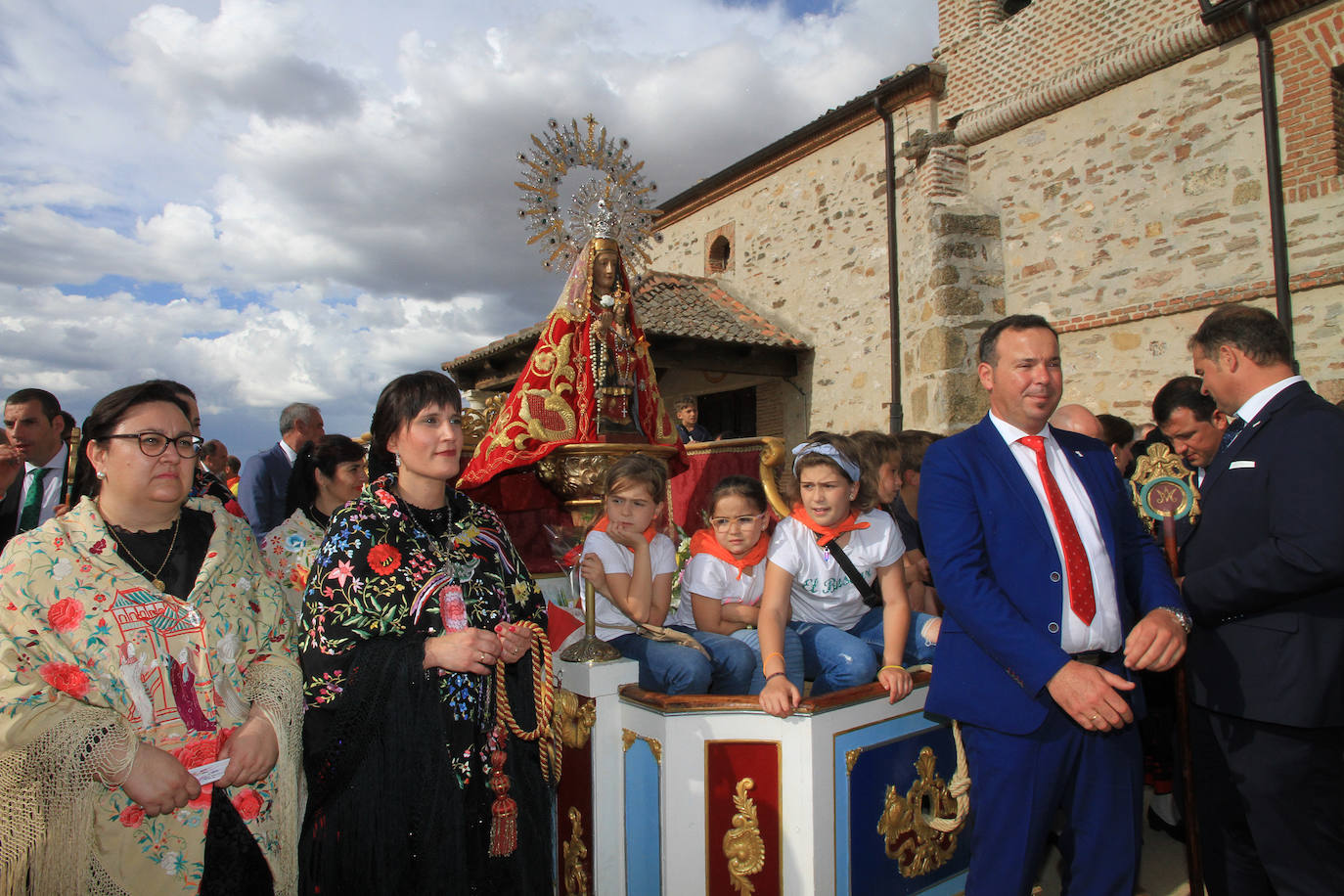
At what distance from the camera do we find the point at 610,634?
3098mm

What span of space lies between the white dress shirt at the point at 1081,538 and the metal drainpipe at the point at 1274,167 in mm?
6836

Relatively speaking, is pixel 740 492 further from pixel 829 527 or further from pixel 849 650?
pixel 849 650

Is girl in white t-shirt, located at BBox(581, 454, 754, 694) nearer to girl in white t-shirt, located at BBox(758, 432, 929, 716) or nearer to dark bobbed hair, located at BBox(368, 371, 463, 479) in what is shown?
girl in white t-shirt, located at BBox(758, 432, 929, 716)

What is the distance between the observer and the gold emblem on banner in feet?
8.38

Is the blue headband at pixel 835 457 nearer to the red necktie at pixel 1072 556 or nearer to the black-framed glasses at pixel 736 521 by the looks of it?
the black-framed glasses at pixel 736 521

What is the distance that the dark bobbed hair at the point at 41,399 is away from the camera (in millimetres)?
3951

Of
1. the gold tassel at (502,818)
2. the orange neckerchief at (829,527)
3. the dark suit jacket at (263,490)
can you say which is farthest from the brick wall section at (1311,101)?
the dark suit jacket at (263,490)

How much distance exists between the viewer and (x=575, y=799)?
101 inches

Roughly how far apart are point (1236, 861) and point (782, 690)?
1534mm

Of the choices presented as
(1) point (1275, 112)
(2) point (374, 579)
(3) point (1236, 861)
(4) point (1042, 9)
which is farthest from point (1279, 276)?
(2) point (374, 579)

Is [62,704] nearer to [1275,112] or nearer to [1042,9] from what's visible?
[1275,112]

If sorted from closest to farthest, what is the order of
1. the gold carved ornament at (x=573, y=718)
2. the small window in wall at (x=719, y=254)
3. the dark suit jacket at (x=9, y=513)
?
the gold carved ornament at (x=573, y=718), the dark suit jacket at (x=9, y=513), the small window in wall at (x=719, y=254)

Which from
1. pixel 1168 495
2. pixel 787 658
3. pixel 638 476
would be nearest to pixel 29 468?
pixel 638 476

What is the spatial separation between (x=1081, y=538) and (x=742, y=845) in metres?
1.33
